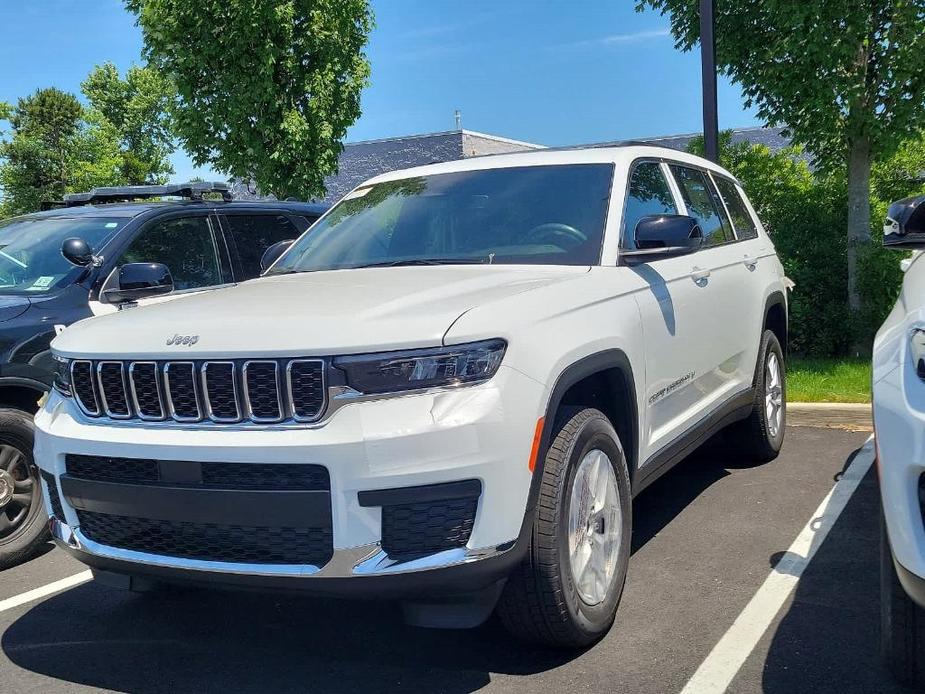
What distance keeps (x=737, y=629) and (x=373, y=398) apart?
1.75 metres

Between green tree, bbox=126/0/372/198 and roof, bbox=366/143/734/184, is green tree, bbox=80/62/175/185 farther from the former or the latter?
roof, bbox=366/143/734/184

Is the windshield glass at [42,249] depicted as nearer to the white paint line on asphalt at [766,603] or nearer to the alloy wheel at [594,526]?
the alloy wheel at [594,526]

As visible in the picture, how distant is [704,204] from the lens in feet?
17.6

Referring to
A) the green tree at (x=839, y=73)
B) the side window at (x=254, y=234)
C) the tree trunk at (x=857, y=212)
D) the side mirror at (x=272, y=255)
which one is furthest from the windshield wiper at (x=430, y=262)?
the tree trunk at (x=857, y=212)

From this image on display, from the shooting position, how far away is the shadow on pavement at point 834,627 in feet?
10.3

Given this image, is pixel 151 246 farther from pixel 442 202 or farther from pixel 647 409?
pixel 647 409

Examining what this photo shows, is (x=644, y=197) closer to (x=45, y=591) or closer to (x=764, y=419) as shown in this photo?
A: (x=764, y=419)

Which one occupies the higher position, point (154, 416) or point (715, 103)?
point (715, 103)

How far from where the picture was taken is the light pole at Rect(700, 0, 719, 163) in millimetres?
8837

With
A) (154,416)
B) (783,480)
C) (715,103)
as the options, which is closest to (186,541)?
(154,416)

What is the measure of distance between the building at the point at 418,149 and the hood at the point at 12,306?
24233 mm

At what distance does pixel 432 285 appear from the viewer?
3523 mm

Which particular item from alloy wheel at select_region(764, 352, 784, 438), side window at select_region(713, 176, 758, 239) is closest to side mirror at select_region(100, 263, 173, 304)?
side window at select_region(713, 176, 758, 239)

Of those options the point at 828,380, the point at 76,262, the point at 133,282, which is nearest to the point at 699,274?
the point at 133,282
